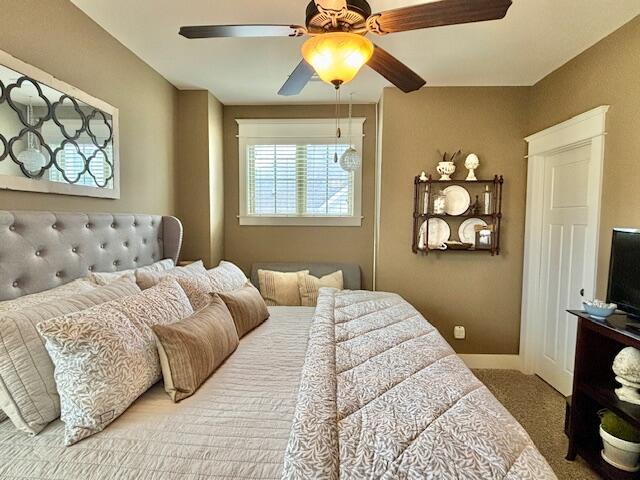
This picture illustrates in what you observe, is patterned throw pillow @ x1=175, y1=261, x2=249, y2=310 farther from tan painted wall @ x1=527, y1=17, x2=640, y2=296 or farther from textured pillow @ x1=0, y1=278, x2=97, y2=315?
tan painted wall @ x1=527, y1=17, x2=640, y2=296

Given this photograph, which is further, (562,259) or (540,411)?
(562,259)

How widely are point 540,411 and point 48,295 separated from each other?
3.21m

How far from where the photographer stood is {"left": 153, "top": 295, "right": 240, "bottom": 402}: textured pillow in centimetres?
130

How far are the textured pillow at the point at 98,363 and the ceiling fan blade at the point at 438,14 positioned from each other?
156cm

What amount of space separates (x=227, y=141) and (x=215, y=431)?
3.24 m

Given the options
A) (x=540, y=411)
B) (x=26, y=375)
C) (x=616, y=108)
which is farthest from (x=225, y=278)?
(x=616, y=108)

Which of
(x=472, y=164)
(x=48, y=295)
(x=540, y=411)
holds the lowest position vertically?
(x=540, y=411)

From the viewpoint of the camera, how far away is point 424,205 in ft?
10.5

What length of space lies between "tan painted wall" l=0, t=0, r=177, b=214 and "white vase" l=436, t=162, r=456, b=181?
250 centimetres

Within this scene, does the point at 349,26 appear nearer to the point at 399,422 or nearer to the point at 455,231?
the point at 399,422

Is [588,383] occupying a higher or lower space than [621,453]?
higher

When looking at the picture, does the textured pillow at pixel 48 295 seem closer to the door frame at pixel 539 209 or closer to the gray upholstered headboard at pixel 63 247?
the gray upholstered headboard at pixel 63 247

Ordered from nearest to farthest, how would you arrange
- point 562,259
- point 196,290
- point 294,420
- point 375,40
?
point 294,420 → point 196,290 → point 375,40 → point 562,259

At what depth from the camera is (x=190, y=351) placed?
1.37m
